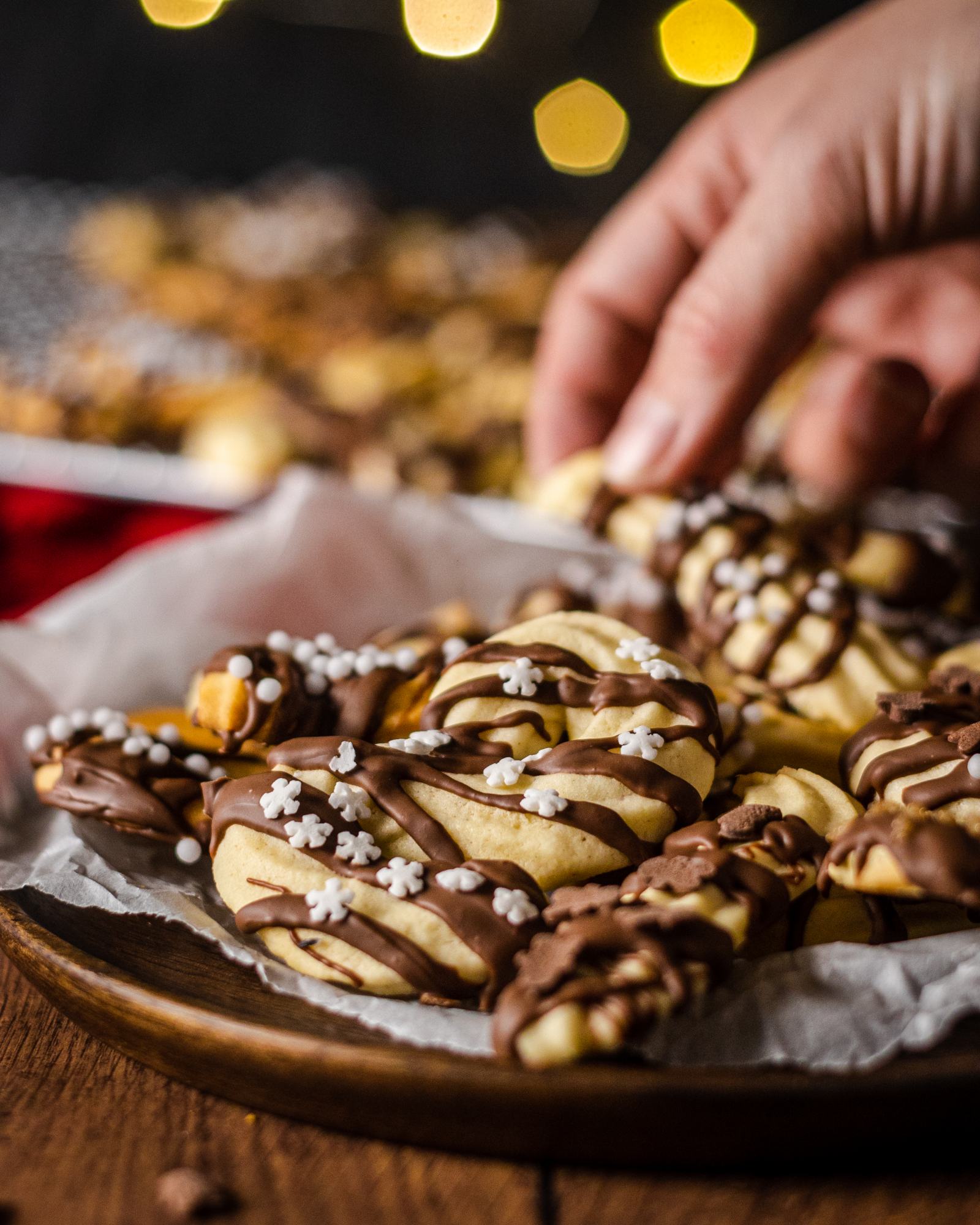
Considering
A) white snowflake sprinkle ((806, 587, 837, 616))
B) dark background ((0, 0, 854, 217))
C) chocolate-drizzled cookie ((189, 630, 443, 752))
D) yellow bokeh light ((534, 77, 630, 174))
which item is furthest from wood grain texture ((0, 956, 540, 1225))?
dark background ((0, 0, 854, 217))

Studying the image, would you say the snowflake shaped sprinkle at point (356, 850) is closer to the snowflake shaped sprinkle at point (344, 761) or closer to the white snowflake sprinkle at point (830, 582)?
the snowflake shaped sprinkle at point (344, 761)

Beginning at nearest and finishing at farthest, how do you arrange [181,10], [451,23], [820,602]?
[820,602], [451,23], [181,10]

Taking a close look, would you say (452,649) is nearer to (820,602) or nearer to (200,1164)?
(820,602)

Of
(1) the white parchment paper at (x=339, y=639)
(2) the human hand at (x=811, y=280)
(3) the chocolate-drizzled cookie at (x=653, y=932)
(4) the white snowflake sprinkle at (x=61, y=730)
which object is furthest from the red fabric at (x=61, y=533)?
(3) the chocolate-drizzled cookie at (x=653, y=932)

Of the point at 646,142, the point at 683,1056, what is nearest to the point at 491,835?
the point at 683,1056

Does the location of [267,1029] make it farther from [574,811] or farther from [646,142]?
[646,142]

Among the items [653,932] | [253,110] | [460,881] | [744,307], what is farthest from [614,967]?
[253,110]
